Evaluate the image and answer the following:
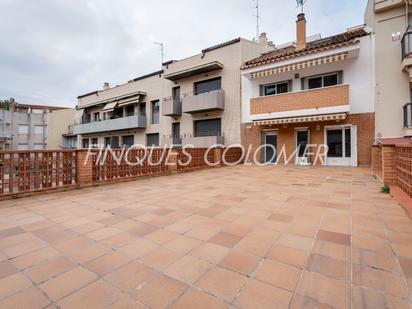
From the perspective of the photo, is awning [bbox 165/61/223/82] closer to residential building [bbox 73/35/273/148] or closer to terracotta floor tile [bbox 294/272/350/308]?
residential building [bbox 73/35/273/148]

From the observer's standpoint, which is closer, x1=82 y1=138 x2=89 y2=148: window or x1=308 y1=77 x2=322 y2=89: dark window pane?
x1=308 y1=77 x2=322 y2=89: dark window pane

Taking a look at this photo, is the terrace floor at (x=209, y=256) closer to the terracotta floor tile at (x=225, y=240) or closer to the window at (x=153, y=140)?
the terracotta floor tile at (x=225, y=240)

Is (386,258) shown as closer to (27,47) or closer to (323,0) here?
(323,0)

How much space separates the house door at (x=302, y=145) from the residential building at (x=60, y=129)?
3533cm

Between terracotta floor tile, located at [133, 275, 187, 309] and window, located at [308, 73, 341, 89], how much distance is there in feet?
46.5

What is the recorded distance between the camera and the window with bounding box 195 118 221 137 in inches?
678

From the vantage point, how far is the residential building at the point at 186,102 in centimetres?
1622

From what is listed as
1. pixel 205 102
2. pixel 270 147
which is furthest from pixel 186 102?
pixel 270 147

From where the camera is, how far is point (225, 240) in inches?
109

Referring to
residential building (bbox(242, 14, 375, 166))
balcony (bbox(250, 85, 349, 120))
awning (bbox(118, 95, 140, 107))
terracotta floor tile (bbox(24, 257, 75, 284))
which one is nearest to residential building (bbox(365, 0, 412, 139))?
residential building (bbox(242, 14, 375, 166))

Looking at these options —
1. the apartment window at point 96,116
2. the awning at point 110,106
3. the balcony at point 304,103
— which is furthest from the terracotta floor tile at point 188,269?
the apartment window at point 96,116

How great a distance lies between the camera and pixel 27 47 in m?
13.6

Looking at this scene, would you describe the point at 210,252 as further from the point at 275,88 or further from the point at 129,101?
the point at 129,101

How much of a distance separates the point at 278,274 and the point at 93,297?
1661 millimetres
